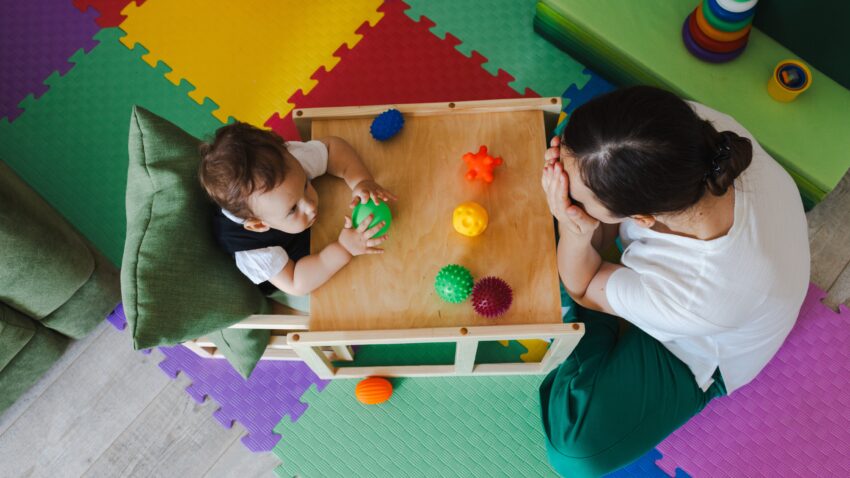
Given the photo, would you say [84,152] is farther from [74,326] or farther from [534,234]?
[534,234]

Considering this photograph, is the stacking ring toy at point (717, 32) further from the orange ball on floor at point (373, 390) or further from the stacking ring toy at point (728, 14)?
the orange ball on floor at point (373, 390)

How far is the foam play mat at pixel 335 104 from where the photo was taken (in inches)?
52.1

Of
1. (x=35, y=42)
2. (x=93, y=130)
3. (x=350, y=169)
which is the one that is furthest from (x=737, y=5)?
(x=35, y=42)

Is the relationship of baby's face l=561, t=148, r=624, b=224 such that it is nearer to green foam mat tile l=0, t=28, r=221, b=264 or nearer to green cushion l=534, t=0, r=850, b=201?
green cushion l=534, t=0, r=850, b=201

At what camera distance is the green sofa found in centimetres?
112

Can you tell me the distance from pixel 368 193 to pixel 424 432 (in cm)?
63

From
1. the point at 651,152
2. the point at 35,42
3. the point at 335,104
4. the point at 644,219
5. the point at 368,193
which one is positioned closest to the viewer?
the point at 651,152

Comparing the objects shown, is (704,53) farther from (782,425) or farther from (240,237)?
(240,237)

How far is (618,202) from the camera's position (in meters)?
0.79

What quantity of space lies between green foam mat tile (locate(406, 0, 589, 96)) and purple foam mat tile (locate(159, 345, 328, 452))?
99cm

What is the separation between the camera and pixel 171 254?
0.93m

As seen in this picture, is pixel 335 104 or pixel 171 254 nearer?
pixel 171 254

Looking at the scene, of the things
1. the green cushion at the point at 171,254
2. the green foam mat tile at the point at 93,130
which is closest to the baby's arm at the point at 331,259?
the green cushion at the point at 171,254

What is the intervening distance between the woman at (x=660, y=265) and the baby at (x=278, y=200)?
37cm
